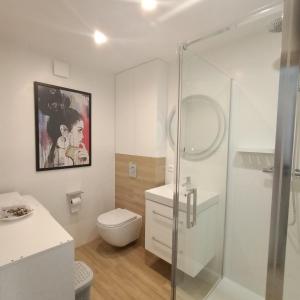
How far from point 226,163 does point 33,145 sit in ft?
6.46

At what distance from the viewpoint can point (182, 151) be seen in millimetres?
1585

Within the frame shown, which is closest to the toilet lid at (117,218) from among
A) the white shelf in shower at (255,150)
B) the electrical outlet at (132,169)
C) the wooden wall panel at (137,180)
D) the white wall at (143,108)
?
the wooden wall panel at (137,180)

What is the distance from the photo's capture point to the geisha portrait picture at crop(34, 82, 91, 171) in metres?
2.04

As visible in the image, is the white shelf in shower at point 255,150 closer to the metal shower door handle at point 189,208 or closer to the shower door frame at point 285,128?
the metal shower door handle at point 189,208

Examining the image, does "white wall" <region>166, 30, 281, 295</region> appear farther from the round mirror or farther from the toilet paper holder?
the toilet paper holder

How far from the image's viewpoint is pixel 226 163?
5.97 ft

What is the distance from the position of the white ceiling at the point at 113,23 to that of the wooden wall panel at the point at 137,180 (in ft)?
4.04

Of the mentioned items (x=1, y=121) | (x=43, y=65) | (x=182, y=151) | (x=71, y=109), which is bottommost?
(x=182, y=151)

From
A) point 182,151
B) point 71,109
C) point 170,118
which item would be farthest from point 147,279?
point 71,109

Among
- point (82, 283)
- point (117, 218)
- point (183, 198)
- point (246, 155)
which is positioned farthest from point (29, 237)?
point (246, 155)

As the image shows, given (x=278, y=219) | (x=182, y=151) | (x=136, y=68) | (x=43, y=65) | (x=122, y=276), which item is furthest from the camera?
(x=136, y=68)

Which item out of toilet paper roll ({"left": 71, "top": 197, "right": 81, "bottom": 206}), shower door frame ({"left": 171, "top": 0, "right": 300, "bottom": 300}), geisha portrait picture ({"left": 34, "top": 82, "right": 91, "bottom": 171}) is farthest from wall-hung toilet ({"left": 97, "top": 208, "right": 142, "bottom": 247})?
shower door frame ({"left": 171, "top": 0, "right": 300, "bottom": 300})

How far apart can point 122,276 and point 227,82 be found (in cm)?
212

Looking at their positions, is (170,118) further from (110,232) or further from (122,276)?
(122,276)
